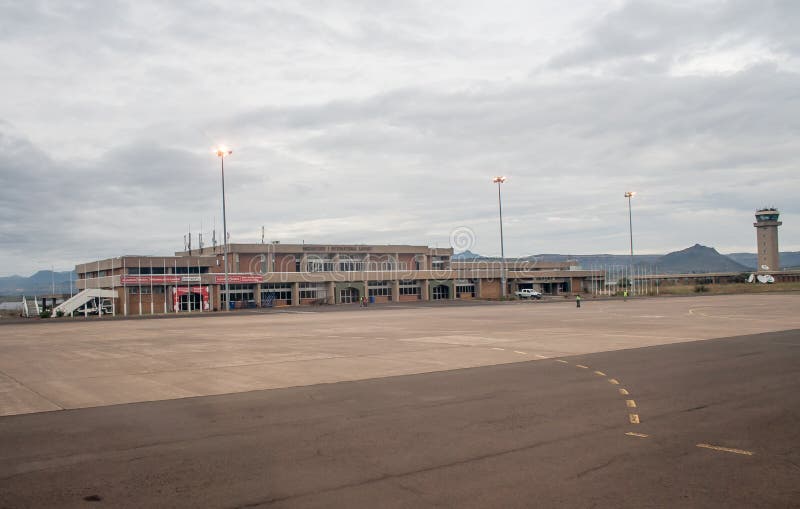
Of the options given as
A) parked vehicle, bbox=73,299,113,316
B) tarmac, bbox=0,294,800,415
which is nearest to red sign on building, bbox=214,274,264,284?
parked vehicle, bbox=73,299,113,316

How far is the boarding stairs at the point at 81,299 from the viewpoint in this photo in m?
68.4

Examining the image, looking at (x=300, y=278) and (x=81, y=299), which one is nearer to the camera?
(x=81, y=299)

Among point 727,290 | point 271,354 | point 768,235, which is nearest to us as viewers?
point 271,354

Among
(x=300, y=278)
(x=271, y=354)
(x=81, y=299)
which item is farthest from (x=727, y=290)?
(x=271, y=354)

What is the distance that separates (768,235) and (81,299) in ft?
628

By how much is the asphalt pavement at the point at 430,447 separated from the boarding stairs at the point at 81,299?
63.1 m

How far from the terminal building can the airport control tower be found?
3962 inches

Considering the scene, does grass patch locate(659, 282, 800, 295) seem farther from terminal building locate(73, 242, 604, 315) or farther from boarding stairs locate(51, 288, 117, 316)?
boarding stairs locate(51, 288, 117, 316)

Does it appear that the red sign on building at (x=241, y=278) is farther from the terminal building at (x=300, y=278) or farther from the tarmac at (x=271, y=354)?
the tarmac at (x=271, y=354)

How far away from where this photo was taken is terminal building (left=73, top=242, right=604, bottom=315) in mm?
75938

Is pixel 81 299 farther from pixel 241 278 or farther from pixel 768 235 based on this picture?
pixel 768 235

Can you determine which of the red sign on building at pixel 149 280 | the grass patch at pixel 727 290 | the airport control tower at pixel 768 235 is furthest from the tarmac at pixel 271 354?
the airport control tower at pixel 768 235

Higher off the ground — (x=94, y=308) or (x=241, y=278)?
(x=241, y=278)

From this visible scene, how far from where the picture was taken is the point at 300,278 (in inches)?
3469
